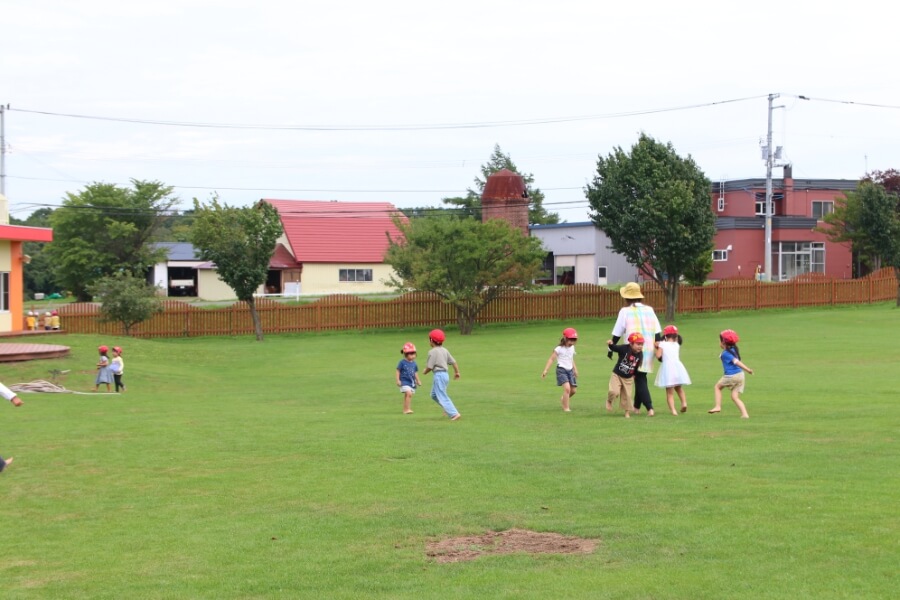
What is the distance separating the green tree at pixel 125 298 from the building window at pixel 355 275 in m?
29.4

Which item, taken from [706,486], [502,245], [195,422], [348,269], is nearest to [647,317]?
[706,486]

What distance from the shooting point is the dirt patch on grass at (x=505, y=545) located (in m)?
8.13

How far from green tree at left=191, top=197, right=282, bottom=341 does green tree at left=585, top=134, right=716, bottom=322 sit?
14260mm

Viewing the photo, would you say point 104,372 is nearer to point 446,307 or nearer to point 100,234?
point 446,307

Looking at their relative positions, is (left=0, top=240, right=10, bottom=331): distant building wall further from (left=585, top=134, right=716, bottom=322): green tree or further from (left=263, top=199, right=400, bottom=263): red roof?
(left=263, top=199, right=400, bottom=263): red roof

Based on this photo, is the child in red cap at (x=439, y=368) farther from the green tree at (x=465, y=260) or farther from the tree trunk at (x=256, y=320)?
the tree trunk at (x=256, y=320)

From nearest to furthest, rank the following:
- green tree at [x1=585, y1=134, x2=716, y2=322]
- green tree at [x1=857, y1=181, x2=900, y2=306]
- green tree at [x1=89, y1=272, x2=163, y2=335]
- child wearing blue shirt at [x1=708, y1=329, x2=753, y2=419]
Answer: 1. child wearing blue shirt at [x1=708, y1=329, x2=753, y2=419]
2. green tree at [x1=89, y1=272, x2=163, y2=335]
3. green tree at [x1=585, y1=134, x2=716, y2=322]
4. green tree at [x1=857, y1=181, x2=900, y2=306]

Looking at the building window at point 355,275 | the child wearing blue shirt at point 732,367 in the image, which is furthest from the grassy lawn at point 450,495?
the building window at point 355,275

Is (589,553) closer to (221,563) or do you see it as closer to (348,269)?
(221,563)

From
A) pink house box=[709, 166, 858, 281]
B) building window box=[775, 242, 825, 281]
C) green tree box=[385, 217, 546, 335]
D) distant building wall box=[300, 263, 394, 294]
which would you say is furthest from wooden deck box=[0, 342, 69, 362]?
building window box=[775, 242, 825, 281]

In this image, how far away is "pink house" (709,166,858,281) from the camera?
65.3 m

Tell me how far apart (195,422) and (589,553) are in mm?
10648

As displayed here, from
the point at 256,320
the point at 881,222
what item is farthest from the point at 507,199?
the point at 256,320

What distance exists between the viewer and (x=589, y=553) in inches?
315
